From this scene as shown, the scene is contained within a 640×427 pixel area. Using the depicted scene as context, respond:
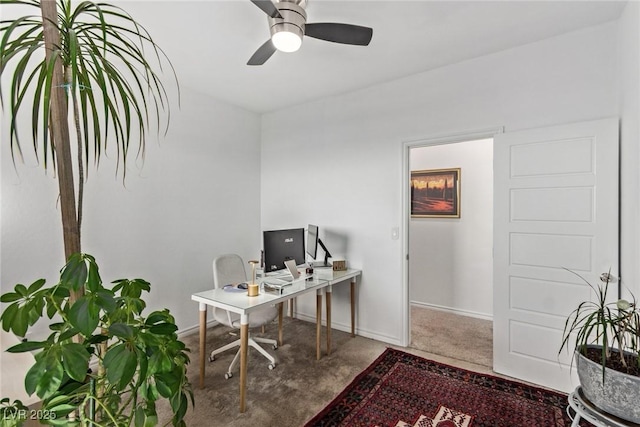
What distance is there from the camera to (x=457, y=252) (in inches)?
157

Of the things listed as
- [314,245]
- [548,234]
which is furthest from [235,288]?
[548,234]

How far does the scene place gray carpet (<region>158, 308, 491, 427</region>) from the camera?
201 cm

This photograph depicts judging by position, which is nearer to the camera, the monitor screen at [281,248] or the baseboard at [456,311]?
the monitor screen at [281,248]

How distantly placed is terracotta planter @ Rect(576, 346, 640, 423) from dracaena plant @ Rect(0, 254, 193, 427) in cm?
153

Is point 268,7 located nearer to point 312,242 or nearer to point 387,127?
point 387,127

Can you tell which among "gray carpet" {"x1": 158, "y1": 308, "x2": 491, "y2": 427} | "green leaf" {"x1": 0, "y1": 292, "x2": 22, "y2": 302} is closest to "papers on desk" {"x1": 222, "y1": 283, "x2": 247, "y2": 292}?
"gray carpet" {"x1": 158, "y1": 308, "x2": 491, "y2": 427}

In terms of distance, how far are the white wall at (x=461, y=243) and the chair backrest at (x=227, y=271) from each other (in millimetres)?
2496

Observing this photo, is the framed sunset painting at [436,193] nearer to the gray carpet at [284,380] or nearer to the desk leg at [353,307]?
the desk leg at [353,307]

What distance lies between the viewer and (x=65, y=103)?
90cm

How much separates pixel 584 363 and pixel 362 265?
2.17 meters

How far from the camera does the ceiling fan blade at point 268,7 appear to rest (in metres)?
1.50

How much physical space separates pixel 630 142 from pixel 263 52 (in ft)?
7.99

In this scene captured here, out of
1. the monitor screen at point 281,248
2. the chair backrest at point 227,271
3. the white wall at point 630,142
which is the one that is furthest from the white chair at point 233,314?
the white wall at point 630,142

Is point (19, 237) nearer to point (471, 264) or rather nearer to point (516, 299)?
point (516, 299)
